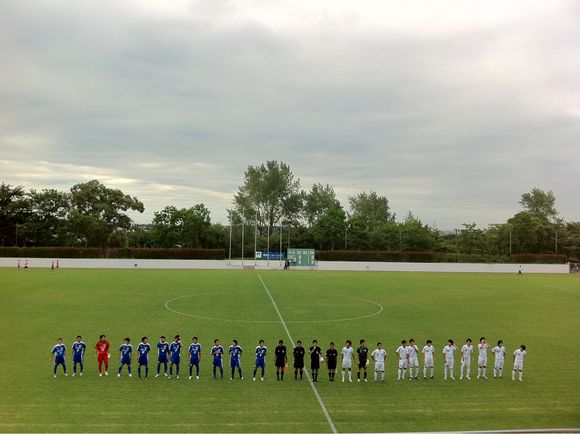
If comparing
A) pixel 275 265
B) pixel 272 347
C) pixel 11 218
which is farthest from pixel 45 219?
pixel 272 347

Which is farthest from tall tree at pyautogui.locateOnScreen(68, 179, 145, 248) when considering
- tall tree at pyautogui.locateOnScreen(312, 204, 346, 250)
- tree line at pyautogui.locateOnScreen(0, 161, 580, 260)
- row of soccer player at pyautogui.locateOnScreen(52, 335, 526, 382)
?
row of soccer player at pyautogui.locateOnScreen(52, 335, 526, 382)

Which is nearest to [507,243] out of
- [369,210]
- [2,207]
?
[369,210]

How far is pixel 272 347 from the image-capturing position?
21.5 metres

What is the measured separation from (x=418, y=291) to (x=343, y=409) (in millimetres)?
30617

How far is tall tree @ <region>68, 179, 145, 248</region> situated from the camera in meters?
83.2

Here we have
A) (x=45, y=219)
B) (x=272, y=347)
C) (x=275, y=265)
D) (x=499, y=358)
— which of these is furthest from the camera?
(x=45, y=219)

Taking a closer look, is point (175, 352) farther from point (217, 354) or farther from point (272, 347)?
point (272, 347)

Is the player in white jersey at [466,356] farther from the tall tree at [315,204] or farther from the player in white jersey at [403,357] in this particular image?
the tall tree at [315,204]

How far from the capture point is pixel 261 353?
16.7 metres

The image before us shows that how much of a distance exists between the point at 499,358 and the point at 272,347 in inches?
363

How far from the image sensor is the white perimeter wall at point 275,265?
67625mm

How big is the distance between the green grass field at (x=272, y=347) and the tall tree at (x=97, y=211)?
126ft

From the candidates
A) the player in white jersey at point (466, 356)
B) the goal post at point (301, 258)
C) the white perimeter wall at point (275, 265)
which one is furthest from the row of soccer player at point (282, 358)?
the goal post at point (301, 258)

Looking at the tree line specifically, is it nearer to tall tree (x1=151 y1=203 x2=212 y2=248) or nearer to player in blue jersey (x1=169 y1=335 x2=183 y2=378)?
tall tree (x1=151 y1=203 x2=212 y2=248)
